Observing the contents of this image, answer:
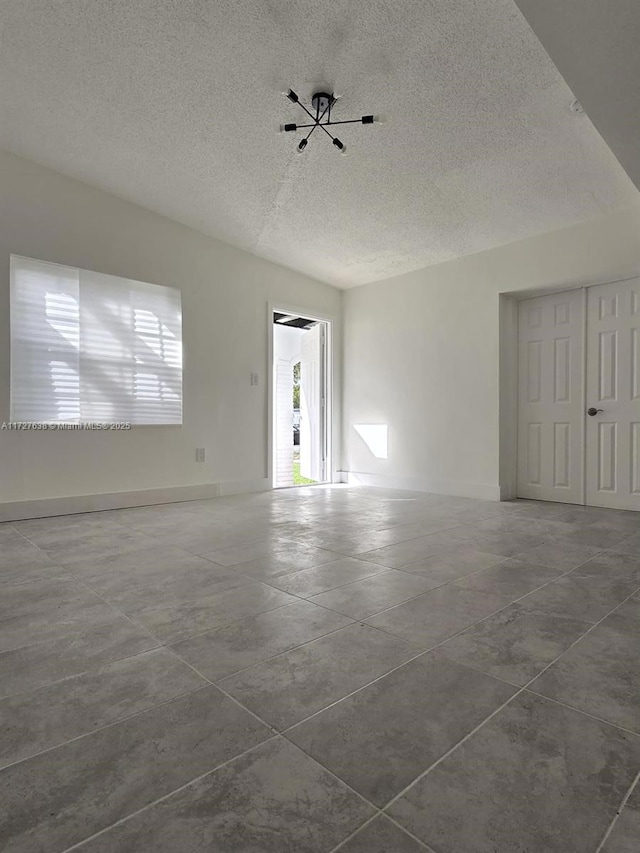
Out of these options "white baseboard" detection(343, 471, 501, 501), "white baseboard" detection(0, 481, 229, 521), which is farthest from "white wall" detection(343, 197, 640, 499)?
"white baseboard" detection(0, 481, 229, 521)

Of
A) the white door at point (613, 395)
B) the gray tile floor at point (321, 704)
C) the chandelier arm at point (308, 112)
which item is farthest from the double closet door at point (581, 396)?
the chandelier arm at point (308, 112)

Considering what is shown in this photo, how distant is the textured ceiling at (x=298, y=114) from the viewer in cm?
269

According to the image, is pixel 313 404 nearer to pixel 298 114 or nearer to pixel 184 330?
pixel 184 330

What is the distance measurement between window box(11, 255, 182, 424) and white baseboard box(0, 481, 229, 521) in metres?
0.70

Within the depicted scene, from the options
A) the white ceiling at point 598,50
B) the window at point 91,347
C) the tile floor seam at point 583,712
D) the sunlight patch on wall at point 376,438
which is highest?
the white ceiling at point 598,50

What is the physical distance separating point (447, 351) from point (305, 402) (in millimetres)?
2286

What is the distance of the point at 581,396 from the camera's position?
4652 millimetres

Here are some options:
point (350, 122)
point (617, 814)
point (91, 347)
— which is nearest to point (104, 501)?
point (91, 347)

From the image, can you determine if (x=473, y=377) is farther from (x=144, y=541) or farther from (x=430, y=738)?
(x=430, y=738)

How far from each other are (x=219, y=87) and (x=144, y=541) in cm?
301

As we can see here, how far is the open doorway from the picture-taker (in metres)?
6.51

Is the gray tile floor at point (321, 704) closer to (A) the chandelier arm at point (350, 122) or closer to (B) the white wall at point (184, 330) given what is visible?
(B) the white wall at point (184, 330)

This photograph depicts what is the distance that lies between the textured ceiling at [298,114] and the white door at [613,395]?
0.85 m

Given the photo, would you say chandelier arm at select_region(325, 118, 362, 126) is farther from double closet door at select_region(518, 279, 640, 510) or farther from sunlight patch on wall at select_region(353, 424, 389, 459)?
sunlight patch on wall at select_region(353, 424, 389, 459)
